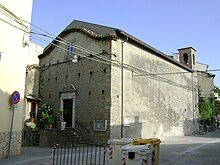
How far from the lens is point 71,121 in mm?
16109

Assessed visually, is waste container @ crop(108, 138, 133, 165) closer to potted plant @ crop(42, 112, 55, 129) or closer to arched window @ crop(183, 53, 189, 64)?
potted plant @ crop(42, 112, 55, 129)

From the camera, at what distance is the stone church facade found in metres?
14.5

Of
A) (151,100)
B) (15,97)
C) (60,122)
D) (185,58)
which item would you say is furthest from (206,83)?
(15,97)

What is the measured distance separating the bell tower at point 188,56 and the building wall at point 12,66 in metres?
21.1

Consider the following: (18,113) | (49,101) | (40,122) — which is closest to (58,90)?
(49,101)

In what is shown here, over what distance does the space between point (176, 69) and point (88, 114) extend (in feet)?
40.0

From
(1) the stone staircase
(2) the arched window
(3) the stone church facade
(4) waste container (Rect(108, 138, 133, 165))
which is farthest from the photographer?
(2) the arched window

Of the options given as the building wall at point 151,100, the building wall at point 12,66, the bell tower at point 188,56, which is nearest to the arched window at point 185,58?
the bell tower at point 188,56

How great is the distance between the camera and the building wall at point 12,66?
30.7 ft

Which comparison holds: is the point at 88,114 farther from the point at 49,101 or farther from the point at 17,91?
the point at 17,91

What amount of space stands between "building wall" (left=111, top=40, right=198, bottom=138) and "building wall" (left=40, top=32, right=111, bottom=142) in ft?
2.71

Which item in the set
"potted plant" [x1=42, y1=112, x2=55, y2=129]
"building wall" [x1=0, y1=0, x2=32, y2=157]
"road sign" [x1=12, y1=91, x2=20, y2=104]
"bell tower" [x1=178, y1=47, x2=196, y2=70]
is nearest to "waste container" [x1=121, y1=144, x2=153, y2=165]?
"road sign" [x1=12, y1=91, x2=20, y2=104]

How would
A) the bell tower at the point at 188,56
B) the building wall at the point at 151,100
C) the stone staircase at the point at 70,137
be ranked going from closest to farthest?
the stone staircase at the point at 70,137, the building wall at the point at 151,100, the bell tower at the point at 188,56

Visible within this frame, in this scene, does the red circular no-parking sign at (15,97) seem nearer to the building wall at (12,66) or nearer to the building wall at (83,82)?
the building wall at (12,66)
